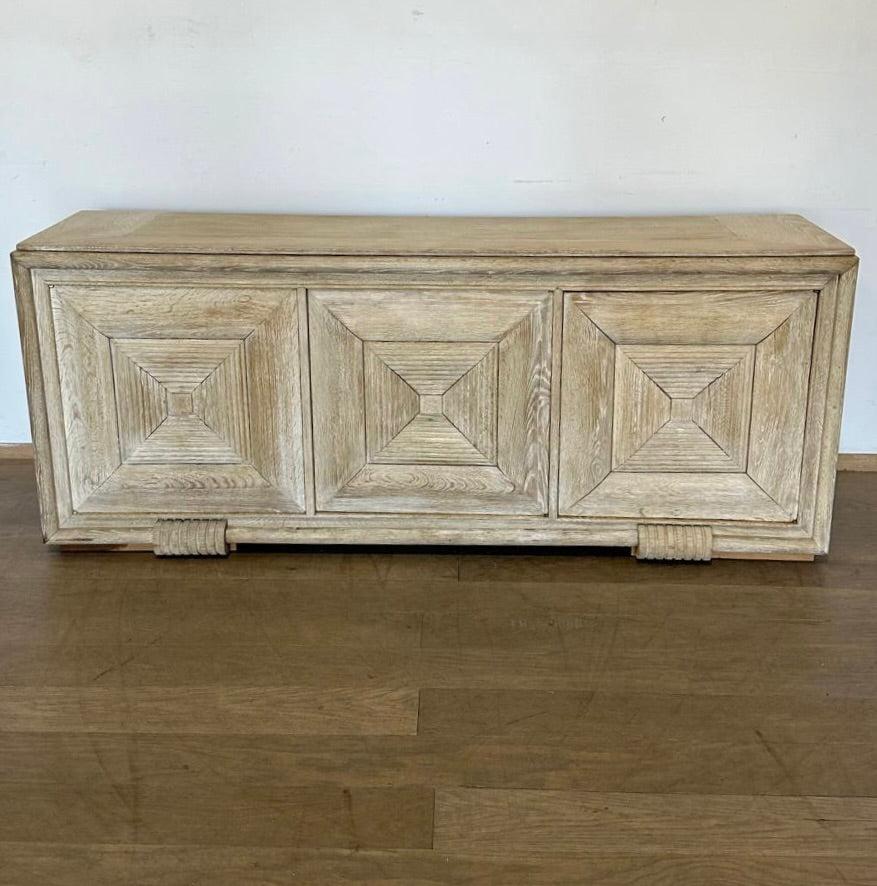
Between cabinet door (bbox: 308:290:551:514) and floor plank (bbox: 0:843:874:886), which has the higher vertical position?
cabinet door (bbox: 308:290:551:514)

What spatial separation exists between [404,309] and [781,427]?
669mm

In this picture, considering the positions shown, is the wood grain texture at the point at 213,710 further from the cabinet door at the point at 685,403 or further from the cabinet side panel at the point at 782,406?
the cabinet side panel at the point at 782,406

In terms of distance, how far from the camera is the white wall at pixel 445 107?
2.21m

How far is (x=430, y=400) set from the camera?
202cm

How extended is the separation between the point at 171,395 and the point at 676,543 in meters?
0.90

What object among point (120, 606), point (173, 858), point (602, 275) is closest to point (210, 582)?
point (120, 606)

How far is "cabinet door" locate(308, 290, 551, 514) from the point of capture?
1985 mm

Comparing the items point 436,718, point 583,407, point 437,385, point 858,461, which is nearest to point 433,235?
point 437,385

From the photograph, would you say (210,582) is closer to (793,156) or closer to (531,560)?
(531,560)

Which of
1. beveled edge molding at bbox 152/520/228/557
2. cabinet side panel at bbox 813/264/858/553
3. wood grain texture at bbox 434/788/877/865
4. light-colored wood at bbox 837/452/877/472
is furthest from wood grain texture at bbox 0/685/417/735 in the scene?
light-colored wood at bbox 837/452/877/472

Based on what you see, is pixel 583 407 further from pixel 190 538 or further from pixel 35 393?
pixel 35 393

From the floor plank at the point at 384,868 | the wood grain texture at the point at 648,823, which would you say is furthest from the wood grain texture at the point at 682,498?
the floor plank at the point at 384,868

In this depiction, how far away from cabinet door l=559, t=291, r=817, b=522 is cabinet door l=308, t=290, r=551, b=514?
0.21 ft

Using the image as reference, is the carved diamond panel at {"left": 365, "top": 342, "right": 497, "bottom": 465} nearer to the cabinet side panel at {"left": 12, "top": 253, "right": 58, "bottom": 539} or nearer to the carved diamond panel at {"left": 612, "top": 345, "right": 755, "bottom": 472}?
the carved diamond panel at {"left": 612, "top": 345, "right": 755, "bottom": 472}
